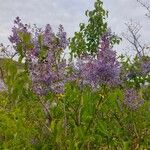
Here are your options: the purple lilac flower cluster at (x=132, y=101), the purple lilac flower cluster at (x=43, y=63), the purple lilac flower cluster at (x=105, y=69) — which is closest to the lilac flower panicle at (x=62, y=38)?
the purple lilac flower cluster at (x=43, y=63)

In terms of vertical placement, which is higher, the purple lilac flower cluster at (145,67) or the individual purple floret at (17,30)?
the purple lilac flower cluster at (145,67)

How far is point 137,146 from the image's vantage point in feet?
12.6

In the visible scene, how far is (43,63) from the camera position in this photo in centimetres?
350

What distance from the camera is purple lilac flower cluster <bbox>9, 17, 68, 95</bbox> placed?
3.38 m

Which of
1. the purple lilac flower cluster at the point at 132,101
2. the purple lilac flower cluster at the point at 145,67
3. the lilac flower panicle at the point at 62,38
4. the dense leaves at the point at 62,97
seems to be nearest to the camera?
the dense leaves at the point at 62,97

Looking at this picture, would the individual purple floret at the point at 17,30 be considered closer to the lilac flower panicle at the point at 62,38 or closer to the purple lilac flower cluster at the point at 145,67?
the lilac flower panicle at the point at 62,38

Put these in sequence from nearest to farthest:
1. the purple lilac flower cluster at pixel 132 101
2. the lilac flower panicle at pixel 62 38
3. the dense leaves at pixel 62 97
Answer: the dense leaves at pixel 62 97
the lilac flower panicle at pixel 62 38
the purple lilac flower cluster at pixel 132 101

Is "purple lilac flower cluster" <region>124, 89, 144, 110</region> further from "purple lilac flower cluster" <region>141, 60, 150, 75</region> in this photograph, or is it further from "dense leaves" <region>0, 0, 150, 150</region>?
"purple lilac flower cluster" <region>141, 60, 150, 75</region>

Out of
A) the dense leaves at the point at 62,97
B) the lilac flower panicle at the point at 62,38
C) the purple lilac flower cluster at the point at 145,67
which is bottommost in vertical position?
the dense leaves at the point at 62,97

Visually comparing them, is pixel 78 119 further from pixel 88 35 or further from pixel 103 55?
pixel 88 35

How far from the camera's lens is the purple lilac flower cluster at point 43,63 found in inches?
133

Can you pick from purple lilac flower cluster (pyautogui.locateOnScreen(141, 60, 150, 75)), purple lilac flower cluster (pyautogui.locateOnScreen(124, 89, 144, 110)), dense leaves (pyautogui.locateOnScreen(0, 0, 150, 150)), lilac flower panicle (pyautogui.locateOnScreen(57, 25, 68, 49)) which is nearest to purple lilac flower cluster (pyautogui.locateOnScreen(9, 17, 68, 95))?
dense leaves (pyautogui.locateOnScreen(0, 0, 150, 150))

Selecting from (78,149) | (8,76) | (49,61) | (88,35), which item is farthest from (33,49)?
(88,35)

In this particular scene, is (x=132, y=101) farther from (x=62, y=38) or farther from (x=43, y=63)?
(x=43, y=63)
